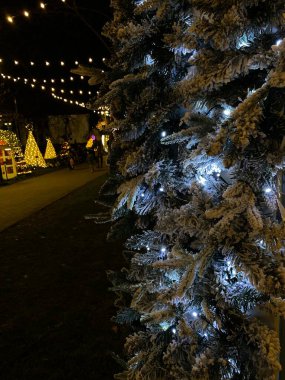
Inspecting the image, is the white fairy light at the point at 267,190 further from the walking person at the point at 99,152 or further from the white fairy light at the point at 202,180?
the walking person at the point at 99,152

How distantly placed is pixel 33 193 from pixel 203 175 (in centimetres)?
1362

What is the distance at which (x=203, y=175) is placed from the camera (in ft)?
6.34

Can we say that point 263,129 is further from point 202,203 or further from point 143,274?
point 143,274

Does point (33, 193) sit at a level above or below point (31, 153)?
below

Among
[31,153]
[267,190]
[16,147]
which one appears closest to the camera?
[267,190]

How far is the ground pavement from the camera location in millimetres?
3979

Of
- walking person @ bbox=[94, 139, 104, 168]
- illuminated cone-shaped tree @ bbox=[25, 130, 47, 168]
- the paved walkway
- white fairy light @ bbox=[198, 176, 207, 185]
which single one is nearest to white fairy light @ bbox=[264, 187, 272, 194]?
white fairy light @ bbox=[198, 176, 207, 185]

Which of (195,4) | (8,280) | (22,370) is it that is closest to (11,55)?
(8,280)

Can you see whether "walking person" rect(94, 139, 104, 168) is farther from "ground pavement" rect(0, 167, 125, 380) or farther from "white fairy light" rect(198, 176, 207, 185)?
"white fairy light" rect(198, 176, 207, 185)

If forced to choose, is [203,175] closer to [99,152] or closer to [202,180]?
[202,180]

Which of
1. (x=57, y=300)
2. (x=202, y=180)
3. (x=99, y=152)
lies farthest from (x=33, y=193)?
(x=202, y=180)

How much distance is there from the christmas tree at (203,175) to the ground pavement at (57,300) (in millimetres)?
1819

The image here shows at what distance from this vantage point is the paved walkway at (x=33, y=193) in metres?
11.4

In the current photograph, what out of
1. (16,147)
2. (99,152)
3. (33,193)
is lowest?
(33,193)
